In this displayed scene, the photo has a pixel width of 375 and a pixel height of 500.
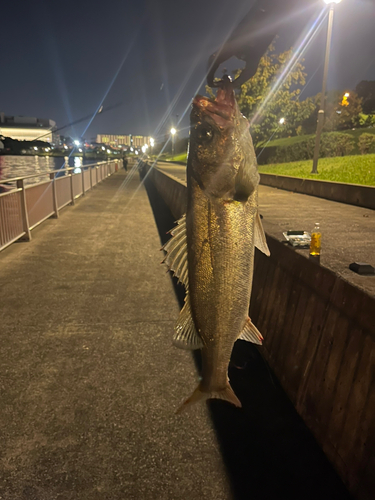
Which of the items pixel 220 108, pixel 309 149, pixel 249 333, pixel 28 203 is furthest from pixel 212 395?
pixel 309 149

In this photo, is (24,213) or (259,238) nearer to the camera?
(259,238)

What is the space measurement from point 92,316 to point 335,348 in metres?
3.78

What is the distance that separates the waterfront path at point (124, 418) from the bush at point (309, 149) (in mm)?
30498

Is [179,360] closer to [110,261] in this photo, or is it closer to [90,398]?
[90,398]

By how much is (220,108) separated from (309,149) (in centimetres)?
3675

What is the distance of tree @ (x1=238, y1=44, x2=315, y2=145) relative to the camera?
3100 cm

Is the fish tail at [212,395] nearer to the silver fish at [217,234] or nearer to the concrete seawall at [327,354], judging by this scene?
the silver fish at [217,234]

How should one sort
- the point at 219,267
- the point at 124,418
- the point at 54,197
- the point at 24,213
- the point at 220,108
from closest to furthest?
the point at 220,108
the point at 219,267
the point at 124,418
the point at 24,213
the point at 54,197

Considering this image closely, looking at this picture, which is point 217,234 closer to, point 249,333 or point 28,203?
point 249,333

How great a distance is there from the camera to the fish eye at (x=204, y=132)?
1.95 meters

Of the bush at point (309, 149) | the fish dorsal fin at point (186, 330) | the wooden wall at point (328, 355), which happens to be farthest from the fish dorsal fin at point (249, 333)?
the bush at point (309, 149)

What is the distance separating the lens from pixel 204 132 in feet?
6.40

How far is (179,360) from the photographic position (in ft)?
14.9

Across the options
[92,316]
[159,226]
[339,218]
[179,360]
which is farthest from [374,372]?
[159,226]
